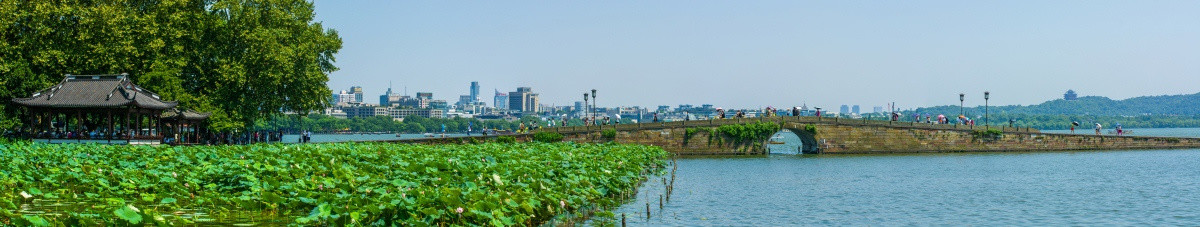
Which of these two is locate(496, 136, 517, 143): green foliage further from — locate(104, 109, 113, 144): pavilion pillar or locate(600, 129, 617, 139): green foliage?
locate(104, 109, 113, 144): pavilion pillar

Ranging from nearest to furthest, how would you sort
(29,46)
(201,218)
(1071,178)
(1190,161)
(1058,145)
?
(201,218) → (1071,178) → (29,46) → (1190,161) → (1058,145)

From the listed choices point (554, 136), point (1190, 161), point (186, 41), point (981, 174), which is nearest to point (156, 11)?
point (186, 41)

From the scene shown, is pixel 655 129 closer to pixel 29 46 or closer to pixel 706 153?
pixel 706 153

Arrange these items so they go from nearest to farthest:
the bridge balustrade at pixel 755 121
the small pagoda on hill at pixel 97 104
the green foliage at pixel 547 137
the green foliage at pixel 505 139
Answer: the small pagoda on hill at pixel 97 104, the green foliage at pixel 505 139, the green foliage at pixel 547 137, the bridge balustrade at pixel 755 121

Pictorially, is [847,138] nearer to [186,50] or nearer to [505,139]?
[505,139]

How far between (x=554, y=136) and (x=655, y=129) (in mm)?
5839

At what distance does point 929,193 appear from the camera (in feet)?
110

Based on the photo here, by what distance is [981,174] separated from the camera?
43.4m

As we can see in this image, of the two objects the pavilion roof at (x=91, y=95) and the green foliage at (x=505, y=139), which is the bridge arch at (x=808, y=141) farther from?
the pavilion roof at (x=91, y=95)

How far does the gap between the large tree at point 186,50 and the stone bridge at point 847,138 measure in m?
15.0

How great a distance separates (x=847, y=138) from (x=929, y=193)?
3163 centimetres

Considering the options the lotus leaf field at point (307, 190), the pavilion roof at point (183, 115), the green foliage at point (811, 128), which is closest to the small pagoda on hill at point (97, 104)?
the pavilion roof at point (183, 115)

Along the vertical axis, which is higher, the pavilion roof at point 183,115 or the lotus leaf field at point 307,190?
the pavilion roof at point 183,115

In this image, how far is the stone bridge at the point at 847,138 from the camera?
209ft
